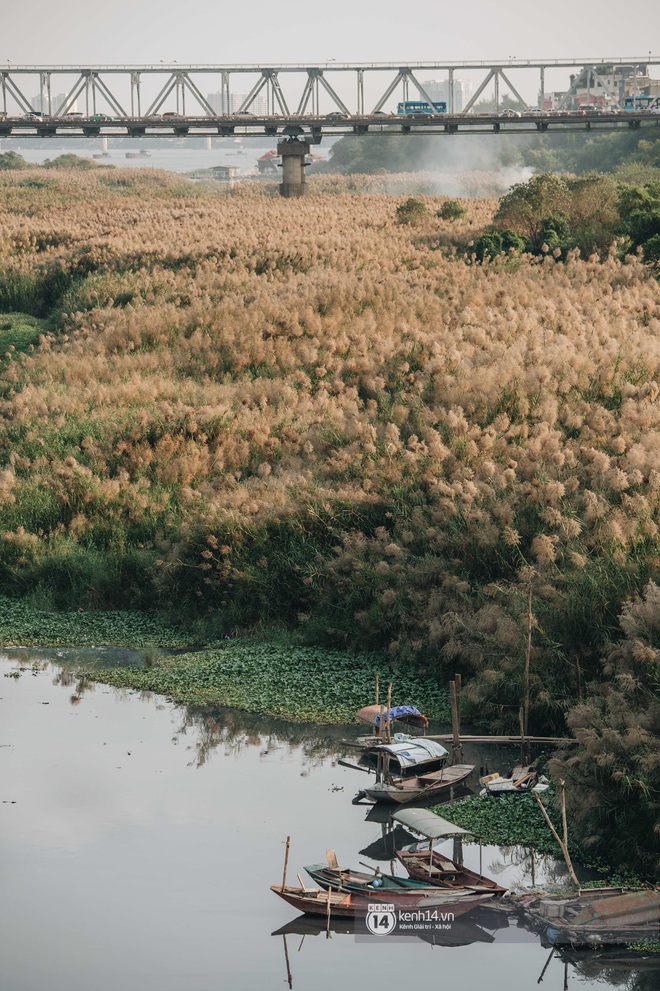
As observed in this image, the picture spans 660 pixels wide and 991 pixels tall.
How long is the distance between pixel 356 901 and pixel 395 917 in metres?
0.43

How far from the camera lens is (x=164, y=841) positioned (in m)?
16.8

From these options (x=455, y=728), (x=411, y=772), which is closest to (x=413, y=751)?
(x=411, y=772)

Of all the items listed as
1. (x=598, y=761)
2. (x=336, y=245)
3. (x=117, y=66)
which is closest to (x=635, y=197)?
(x=336, y=245)

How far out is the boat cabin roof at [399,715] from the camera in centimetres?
2000

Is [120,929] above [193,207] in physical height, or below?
below

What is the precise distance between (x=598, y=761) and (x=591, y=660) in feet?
13.7

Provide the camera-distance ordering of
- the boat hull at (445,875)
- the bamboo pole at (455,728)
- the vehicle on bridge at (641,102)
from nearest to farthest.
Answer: the boat hull at (445,875) → the bamboo pole at (455,728) → the vehicle on bridge at (641,102)

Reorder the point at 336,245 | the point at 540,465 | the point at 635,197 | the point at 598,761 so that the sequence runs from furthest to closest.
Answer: the point at 336,245
the point at 635,197
the point at 540,465
the point at 598,761

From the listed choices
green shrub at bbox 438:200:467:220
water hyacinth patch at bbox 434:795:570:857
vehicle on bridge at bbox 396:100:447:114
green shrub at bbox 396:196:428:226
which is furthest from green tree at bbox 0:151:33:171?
water hyacinth patch at bbox 434:795:570:857

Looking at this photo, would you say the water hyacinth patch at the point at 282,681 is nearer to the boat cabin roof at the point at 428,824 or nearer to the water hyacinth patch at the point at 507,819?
the water hyacinth patch at the point at 507,819

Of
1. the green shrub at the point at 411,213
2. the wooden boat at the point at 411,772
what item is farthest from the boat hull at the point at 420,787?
the green shrub at the point at 411,213

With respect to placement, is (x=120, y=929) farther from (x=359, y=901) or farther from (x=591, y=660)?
(x=591, y=660)

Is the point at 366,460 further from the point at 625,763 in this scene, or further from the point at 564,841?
the point at 564,841

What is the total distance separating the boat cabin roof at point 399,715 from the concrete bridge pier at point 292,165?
221ft
